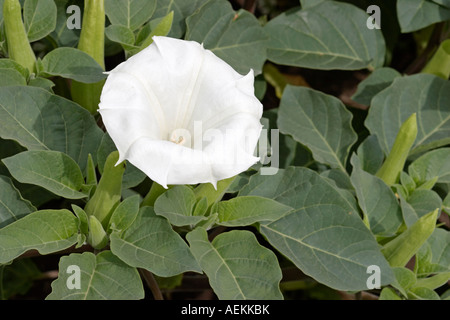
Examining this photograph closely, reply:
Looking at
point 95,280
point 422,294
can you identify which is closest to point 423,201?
point 422,294

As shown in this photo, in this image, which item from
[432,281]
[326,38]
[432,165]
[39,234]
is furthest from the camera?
[326,38]

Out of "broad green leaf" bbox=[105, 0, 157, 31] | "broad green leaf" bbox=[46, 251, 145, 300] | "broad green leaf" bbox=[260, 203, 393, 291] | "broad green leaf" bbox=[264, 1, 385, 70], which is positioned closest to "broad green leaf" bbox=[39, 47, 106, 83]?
"broad green leaf" bbox=[105, 0, 157, 31]

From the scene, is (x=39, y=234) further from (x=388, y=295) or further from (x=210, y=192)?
(x=388, y=295)

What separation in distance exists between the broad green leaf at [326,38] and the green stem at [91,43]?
0.56 m

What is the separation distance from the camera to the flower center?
120cm

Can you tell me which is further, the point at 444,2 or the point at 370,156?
the point at 444,2

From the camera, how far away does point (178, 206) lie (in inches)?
46.1

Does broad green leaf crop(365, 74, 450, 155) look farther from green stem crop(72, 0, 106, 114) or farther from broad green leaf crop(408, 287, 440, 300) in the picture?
green stem crop(72, 0, 106, 114)

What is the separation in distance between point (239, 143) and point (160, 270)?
27 cm

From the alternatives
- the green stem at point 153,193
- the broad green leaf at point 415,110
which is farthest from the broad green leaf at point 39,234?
the broad green leaf at point 415,110

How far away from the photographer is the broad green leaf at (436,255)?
1.36m

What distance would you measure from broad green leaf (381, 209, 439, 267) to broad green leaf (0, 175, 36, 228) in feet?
2.47

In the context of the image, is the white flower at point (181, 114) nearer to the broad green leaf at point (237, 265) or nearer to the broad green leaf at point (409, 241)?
the broad green leaf at point (237, 265)

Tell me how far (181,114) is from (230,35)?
434 mm
